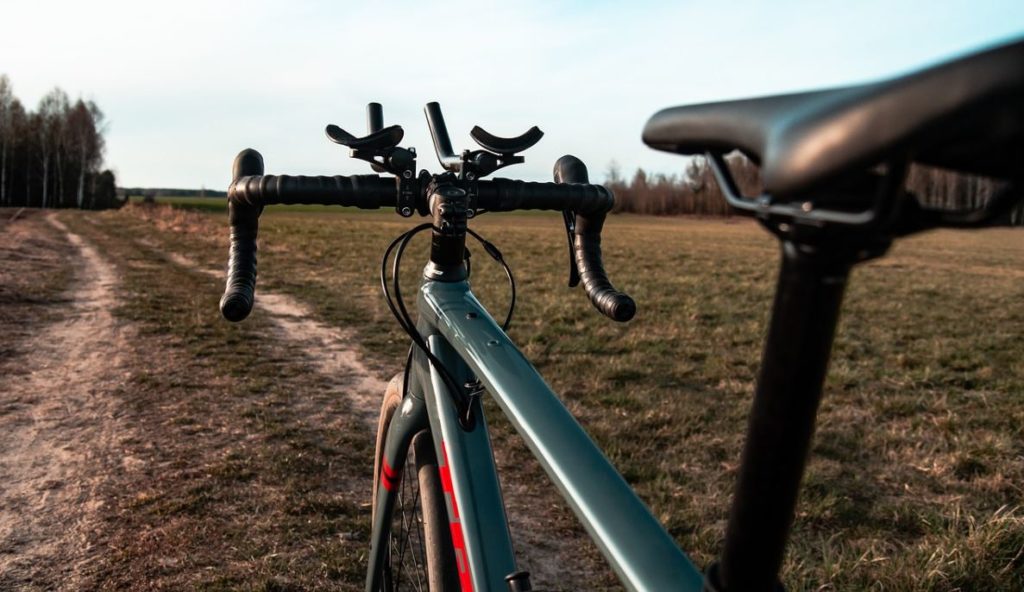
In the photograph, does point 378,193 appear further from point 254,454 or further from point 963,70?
point 254,454

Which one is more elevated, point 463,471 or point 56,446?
point 463,471

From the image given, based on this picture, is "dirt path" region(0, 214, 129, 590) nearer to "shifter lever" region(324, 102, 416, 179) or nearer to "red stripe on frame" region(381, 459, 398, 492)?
"red stripe on frame" region(381, 459, 398, 492)

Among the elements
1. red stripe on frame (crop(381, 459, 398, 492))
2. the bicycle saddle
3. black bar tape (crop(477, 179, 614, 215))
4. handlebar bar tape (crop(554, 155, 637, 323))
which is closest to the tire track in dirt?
red stripe on frame (crop(381, 459, 398, 492))

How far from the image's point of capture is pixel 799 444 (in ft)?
2.51

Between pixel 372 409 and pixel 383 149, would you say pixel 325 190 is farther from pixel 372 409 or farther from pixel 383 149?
pixel 372 409

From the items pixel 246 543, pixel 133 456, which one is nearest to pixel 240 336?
pixel 133 456

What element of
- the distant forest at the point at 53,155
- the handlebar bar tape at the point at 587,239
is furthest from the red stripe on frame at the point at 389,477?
the distant forest at the point at 53,155

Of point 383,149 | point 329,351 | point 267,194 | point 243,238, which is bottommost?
point 329,351

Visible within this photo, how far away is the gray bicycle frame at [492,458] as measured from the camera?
4.14ft

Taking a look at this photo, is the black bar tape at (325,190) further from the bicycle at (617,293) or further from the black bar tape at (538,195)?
the black bar tape at (538,195)

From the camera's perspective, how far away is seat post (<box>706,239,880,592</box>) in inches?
28.0

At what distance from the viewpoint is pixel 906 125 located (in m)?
0.61

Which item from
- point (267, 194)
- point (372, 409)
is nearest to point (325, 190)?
point (267, 194)

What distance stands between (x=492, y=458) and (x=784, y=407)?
3.86 feet
